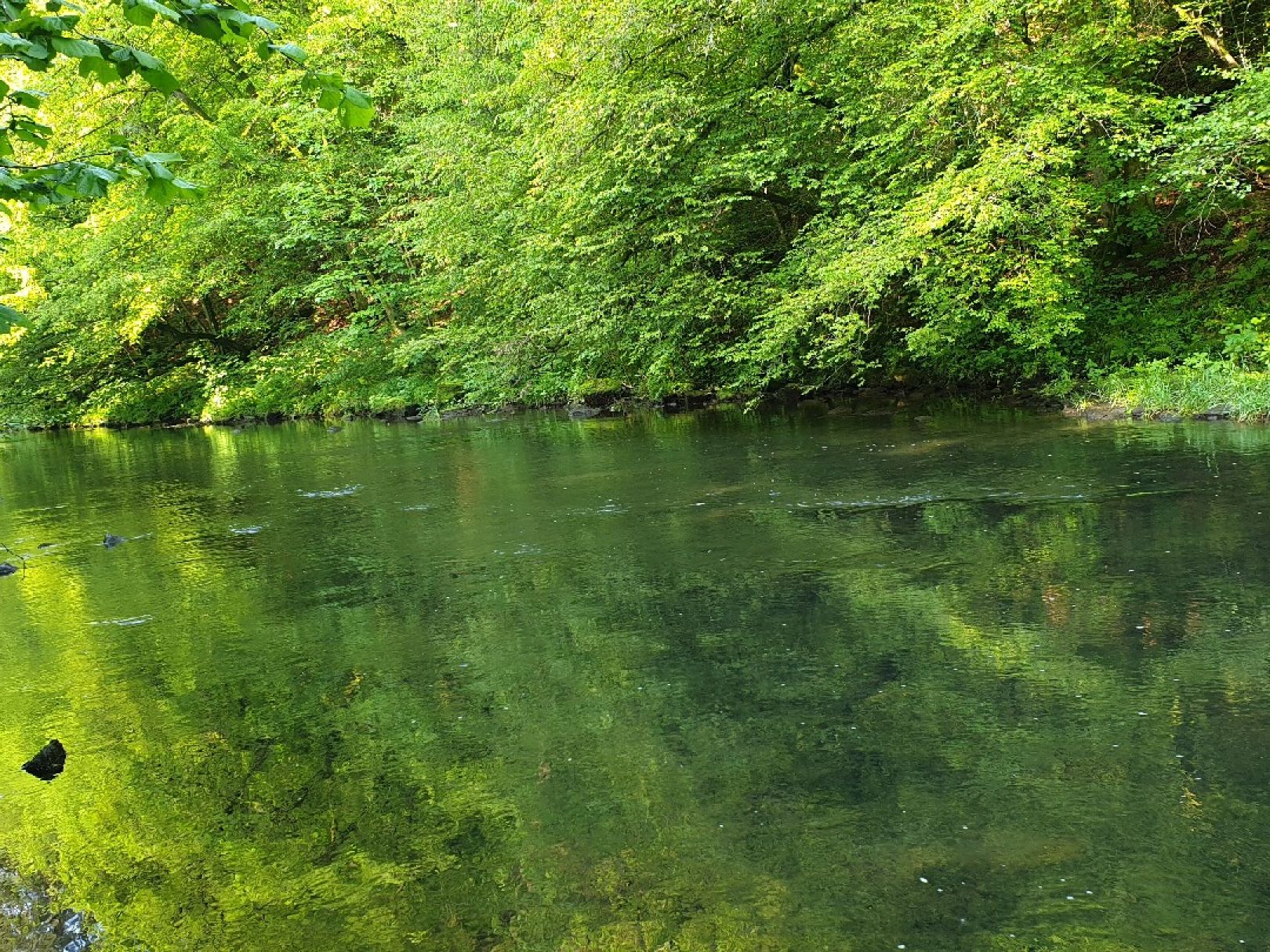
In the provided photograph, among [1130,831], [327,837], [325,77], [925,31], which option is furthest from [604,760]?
[925,31]

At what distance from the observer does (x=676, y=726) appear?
4.30m

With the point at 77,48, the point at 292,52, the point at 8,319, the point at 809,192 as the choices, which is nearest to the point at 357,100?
the point at 292,52

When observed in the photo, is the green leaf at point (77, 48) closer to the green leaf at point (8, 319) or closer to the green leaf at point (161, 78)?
the green leaf at point (161, 78)

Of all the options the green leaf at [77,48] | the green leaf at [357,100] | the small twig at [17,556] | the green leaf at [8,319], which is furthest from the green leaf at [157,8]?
the small twig at [17,556]

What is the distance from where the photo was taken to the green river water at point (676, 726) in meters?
3.02

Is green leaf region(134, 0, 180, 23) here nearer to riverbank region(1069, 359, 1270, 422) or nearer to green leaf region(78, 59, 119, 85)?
green leaf region(78, 59, 119, 85)

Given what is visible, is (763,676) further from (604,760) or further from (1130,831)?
(1130,831)

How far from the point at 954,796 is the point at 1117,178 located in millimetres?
12791

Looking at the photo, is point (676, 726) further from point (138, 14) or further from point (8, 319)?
point (138, 14)

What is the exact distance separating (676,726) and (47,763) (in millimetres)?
2446

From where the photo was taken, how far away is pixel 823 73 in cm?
1500

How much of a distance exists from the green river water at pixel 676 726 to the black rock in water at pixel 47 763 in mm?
84

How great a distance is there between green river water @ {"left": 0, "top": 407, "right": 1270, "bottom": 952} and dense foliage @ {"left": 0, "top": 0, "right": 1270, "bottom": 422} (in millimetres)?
4373

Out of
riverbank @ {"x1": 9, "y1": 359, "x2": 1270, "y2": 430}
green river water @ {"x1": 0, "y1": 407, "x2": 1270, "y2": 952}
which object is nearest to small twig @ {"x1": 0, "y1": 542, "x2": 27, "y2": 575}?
green river water @ {"x1": 0, "y1": 407, "x2": 1270, "y2": 952}
